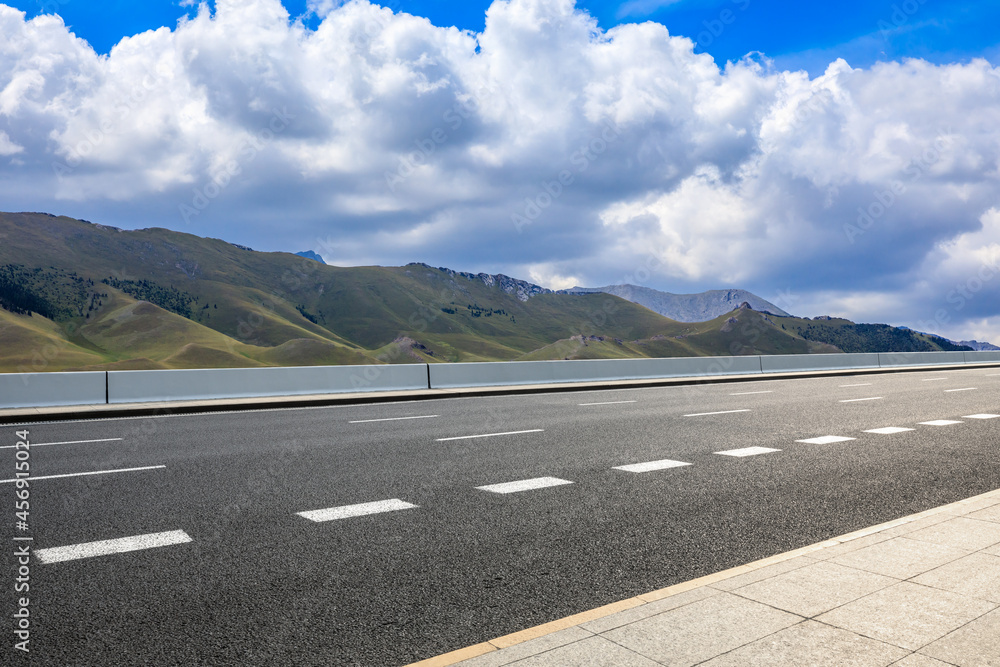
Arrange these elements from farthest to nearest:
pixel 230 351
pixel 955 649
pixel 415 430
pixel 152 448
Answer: pixel 230 351, pixel 415 430, pixel 152 448, pixel 955 649

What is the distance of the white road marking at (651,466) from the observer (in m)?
8.40

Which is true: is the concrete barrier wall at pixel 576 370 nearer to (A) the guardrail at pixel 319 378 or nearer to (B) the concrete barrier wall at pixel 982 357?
(A) the guardrail at pixel 319 378

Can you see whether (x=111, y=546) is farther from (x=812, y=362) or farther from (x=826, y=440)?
(x=812, y=362)

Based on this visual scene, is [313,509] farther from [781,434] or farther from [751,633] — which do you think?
[781,434]

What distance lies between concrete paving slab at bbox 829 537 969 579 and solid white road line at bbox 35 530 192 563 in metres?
4.68

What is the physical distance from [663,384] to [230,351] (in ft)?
537

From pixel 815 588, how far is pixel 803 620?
0.51 m

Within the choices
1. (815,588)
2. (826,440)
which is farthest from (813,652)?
(826,440)

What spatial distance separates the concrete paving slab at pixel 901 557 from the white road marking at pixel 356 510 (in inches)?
141

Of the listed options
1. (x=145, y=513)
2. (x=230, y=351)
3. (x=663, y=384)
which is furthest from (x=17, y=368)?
(x=145, y=513)

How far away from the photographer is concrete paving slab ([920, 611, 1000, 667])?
317cm

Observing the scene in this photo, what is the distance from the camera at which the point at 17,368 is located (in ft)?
473

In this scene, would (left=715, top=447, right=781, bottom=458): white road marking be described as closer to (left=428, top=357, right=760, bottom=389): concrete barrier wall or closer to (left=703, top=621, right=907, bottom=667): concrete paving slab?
(left=703, top=621, right=907, bottom=667): concrete paving slab

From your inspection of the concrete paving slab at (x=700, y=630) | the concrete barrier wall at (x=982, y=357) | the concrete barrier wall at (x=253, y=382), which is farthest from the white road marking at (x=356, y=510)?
the concrete barrier wall at (x=982, y=357)
